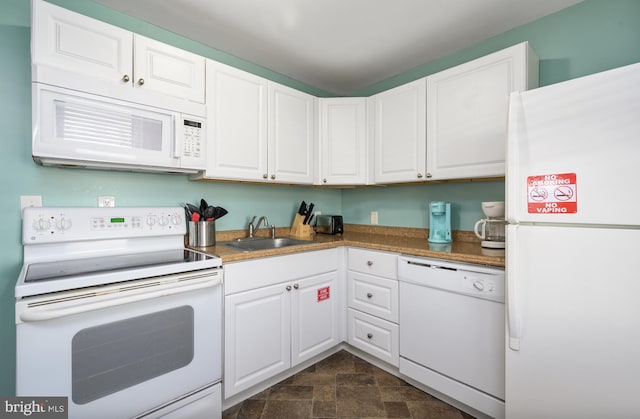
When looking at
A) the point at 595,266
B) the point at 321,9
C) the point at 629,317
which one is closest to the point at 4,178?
the point at 321,9

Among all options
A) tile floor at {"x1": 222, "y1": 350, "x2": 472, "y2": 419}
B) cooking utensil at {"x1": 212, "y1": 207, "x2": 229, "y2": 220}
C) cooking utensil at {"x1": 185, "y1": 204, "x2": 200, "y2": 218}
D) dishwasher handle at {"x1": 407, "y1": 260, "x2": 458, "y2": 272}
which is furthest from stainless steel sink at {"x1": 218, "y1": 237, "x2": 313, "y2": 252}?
tile floor at {"x1": 222, "y1": 350, "x2": 472, "y2": 419}

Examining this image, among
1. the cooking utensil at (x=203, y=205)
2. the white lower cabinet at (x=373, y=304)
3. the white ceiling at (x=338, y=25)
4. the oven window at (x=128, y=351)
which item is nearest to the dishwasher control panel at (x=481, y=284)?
the white lower cabinet at (x=373, y=304)

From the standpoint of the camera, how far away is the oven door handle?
102cm

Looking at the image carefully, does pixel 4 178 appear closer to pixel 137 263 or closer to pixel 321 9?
pixel 137 263

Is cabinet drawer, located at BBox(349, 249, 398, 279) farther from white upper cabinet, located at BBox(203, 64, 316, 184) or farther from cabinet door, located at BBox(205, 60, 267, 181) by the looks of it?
cabinet door, located at BBox(205, 60, 267, 181)

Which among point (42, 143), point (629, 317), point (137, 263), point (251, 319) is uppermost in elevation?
point (42, 143)

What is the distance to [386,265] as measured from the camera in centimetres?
199

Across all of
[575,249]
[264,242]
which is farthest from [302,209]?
[575,249]

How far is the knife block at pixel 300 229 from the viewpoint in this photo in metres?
2.55

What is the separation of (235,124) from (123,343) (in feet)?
4.68

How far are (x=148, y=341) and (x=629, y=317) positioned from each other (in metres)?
1.95

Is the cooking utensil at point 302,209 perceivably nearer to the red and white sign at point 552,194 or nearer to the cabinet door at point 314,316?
the cabinet door at point 314,316

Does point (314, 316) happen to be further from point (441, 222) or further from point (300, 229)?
point (441, 222)

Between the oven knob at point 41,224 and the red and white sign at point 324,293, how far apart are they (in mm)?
1615
